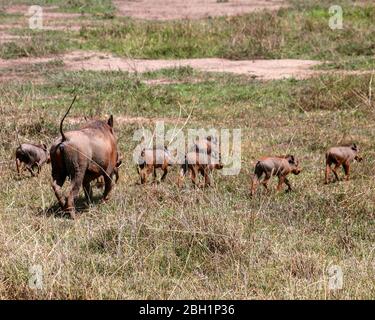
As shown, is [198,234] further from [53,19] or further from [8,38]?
[53,19]

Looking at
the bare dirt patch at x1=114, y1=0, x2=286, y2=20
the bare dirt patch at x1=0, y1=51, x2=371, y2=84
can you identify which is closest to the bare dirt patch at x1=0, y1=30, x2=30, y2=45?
the bare dirt patch at x1=0, y1=51, x2=371, y2=84

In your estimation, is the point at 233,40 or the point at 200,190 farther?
the point at 233,40

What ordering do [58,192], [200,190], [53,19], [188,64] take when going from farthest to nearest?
1. [53,19]
2. [188,64]
3. [58,192]
4. [200,190]

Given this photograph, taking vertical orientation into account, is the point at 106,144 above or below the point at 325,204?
above

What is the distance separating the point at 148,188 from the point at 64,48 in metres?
10.9

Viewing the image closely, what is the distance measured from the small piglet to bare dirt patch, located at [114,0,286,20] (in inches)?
590

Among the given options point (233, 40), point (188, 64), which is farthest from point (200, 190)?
point (233, 40)

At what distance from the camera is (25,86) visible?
14.3 meters

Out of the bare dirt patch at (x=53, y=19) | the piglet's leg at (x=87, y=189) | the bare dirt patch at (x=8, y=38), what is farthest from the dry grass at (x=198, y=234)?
the bare dirt patch at (x=53, y=19)

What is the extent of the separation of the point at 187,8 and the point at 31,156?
698 inches

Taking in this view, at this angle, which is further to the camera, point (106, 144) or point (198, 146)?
point (198, 146)

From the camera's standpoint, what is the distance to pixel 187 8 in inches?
1022
